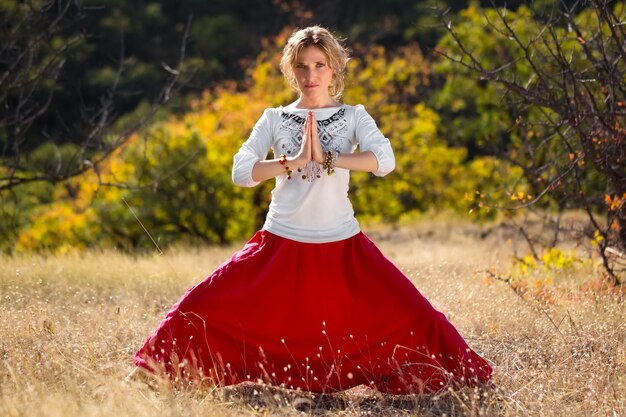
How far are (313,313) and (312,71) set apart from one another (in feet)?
3.21

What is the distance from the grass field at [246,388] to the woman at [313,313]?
0.38 feet

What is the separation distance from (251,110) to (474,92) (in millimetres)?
4647

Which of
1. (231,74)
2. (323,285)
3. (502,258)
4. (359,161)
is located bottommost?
(502,258)

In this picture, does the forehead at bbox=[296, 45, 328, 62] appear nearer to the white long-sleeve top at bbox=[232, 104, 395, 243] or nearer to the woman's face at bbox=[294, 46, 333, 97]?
the woman's face at bbox=[294, 46, 333, 97]

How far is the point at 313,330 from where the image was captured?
347cm

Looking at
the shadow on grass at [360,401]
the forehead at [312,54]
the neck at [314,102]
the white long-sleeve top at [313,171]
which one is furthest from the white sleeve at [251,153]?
the shadow on grass at [360,401]

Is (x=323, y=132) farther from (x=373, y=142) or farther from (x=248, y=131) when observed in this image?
(x=248, y=131)

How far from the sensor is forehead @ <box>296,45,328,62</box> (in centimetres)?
352

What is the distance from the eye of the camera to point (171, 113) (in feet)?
73.5

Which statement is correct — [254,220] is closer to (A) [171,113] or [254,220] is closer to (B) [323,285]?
(B) [323,285]

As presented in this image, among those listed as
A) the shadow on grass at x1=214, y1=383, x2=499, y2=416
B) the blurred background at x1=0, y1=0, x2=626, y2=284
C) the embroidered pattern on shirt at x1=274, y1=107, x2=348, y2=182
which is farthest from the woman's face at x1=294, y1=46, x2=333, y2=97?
the blurred background at x1=0, y1=0, x2=626, y2=284

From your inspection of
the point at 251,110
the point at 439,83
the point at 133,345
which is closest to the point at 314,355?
the point at 133,345

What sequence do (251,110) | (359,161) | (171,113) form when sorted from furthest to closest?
1. (171,113)
2. (251,110)
3. (359,161)

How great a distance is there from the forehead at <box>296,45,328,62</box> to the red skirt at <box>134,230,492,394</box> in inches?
29.6
